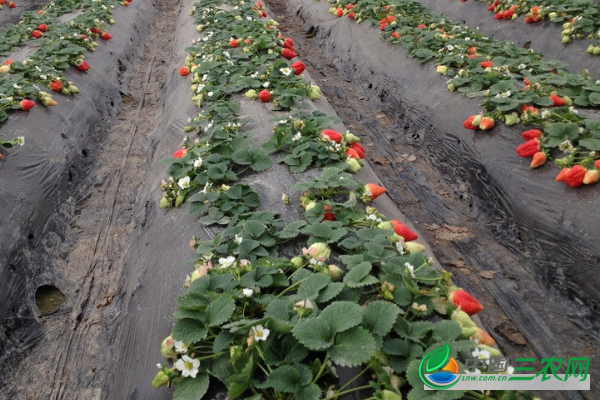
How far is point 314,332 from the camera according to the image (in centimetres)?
132

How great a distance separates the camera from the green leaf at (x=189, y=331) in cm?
146

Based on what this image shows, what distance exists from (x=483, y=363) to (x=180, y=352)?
107cm

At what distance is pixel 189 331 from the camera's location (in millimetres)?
1486

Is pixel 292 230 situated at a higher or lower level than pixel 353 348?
lower

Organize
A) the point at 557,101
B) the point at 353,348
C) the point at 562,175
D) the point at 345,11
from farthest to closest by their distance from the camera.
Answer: the point at 345,11, the point at 557,101, the point at 562,175, the point at 353,348

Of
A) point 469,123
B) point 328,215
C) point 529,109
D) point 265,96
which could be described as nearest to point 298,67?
point 265,96

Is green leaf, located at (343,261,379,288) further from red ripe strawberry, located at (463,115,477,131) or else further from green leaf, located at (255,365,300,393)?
red ripe strawberry, located at (463,115,477,131)

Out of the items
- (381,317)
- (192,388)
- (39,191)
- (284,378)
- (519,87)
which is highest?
(519,87)

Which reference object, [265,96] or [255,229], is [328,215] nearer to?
[255,229]

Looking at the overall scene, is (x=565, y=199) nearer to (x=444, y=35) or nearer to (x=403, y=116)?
(x=403, y=116)

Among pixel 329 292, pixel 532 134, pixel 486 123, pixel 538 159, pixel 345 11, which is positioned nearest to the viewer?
pixel 329 292

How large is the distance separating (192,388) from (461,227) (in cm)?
264

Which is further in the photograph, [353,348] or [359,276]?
[359,276]

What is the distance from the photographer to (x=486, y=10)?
6.48 metres
